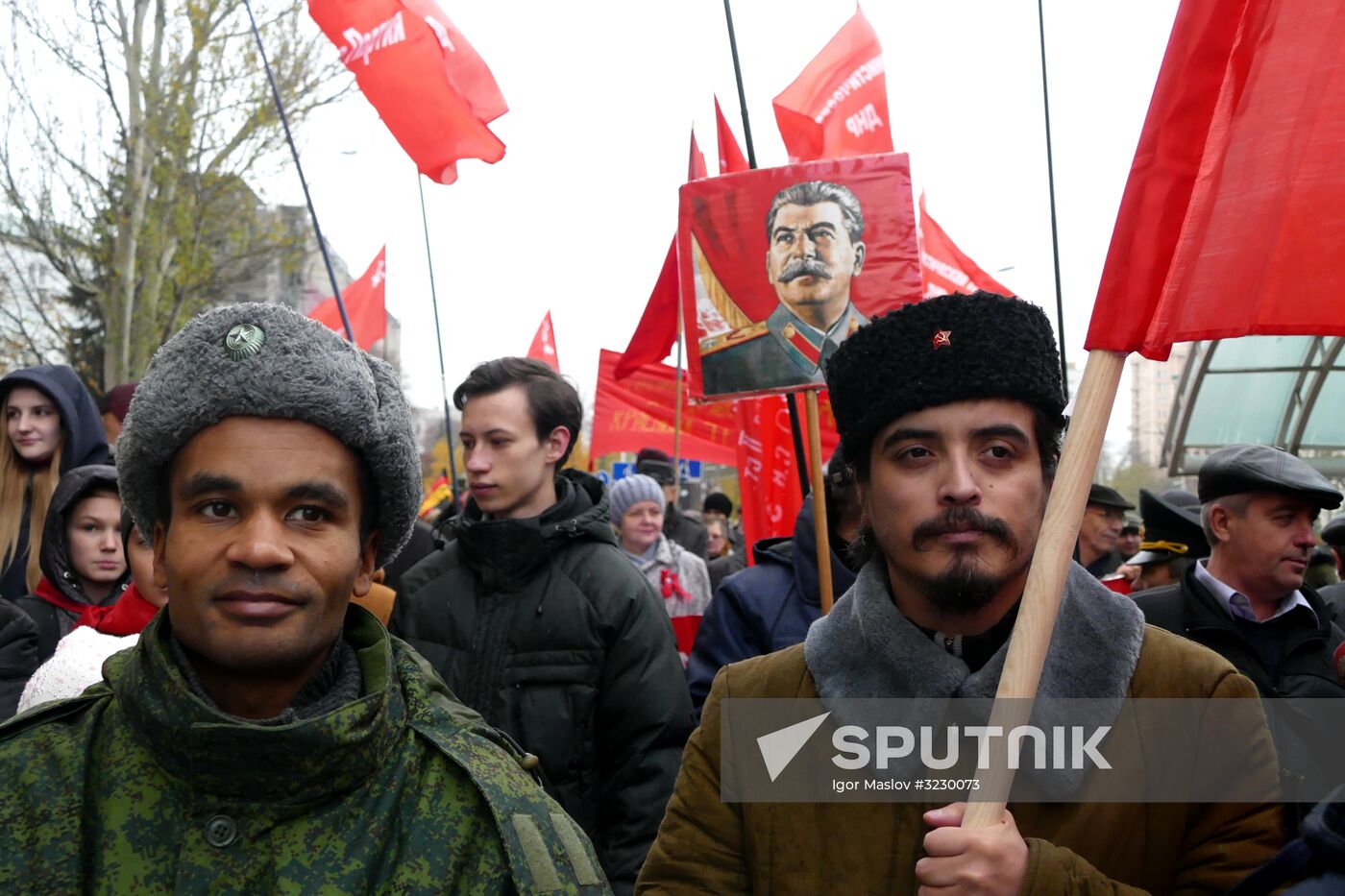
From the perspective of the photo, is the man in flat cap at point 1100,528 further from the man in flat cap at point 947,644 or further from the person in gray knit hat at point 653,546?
the man in flat cap at point 947,644

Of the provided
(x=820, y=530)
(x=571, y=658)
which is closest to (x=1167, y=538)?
(x=820, y=530)

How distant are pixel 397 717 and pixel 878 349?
1.06 meters

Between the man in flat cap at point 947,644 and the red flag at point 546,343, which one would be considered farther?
the red flag at point 546,343

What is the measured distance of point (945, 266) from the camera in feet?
31.9

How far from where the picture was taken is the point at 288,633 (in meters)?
2.08

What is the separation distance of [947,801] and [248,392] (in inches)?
50.0

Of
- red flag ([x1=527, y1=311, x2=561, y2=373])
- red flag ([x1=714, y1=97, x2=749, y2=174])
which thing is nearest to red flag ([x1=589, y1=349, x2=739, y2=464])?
red flag ([x1=527, y1=311, x2=561, y2=373])

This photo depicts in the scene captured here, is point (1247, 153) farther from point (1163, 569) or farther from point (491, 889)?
point (1163, 569)

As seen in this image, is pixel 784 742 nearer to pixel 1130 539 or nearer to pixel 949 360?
pixel 949 360

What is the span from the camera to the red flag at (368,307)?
37.1 feet

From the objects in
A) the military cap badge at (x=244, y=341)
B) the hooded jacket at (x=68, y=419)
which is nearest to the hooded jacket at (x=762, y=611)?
the military cap badge at (x=244, y=341)

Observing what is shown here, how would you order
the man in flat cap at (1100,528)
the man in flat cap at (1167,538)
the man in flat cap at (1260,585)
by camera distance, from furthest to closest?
the man in flat cap at (1100,528), the man in flat cap at (1167,538), the man in flat cap at (1260,585)

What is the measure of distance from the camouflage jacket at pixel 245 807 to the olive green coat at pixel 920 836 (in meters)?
0.36

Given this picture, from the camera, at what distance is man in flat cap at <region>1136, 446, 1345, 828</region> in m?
4.25
